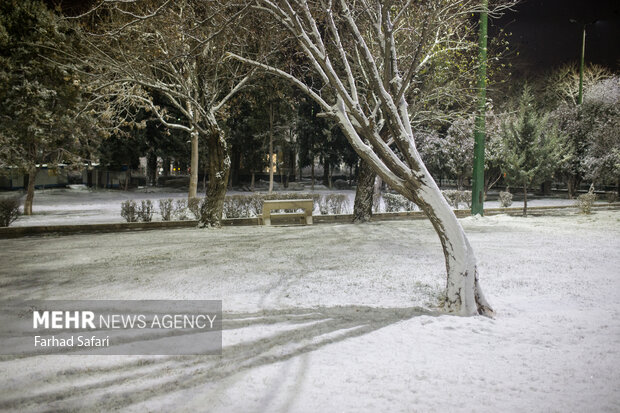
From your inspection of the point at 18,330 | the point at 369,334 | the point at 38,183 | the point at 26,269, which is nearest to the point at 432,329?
the point at 369,334

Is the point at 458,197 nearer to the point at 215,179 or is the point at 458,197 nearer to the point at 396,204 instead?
the point at 396,204

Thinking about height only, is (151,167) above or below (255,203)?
above

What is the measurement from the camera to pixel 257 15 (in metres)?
11.5

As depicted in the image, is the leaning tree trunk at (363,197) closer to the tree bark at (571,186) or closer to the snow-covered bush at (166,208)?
the snow-covered bush at (166,208)

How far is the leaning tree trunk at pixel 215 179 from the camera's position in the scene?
1316cm

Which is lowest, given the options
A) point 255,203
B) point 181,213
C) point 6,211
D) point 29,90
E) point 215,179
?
point 181,213

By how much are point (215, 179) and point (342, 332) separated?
9335 mm

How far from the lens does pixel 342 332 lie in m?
4.72

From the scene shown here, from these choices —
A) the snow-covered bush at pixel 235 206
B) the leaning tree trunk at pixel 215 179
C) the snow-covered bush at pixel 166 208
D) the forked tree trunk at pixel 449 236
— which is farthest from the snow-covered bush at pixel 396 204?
the forked tree trunk at pixel 449 236

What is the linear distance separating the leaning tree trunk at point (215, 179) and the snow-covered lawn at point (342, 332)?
3.81 meters

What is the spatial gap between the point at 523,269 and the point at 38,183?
136 feet

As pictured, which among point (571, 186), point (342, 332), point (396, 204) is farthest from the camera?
point (571, 186)

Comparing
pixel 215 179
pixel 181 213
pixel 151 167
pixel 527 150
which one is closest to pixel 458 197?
pixel 527 150

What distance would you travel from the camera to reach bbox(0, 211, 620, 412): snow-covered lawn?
337cm
